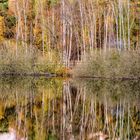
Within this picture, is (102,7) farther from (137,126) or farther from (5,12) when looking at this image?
(137,126)

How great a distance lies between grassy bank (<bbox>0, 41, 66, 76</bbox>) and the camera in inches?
1344

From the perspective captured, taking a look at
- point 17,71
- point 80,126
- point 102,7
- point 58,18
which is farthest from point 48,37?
point 80,126

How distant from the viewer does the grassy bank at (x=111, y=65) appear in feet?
95.7

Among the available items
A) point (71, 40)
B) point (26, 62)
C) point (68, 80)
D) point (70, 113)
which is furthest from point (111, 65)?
point (70, 113)

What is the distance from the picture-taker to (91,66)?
31125 millimetres

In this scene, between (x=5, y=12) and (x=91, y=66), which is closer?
(x=91, y=66)

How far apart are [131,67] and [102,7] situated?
46.0 ft

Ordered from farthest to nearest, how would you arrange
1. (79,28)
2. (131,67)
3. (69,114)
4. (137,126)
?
(79,28)
(131,67)
(69,114)
(137,126)

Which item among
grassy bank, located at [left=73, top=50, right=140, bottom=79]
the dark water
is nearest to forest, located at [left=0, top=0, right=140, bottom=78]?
grassy bank, located at [left=73, top=50, right=140, bottom=79]

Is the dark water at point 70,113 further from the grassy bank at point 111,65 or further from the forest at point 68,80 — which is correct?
the grassy bank at point 111,65

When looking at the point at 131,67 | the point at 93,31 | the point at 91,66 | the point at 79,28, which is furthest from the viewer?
the point at 79,28

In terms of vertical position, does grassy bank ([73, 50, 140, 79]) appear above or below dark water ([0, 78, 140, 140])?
above

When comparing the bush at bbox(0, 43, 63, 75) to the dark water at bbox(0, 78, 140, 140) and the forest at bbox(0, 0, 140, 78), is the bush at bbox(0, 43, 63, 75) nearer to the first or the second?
the forest at bbox(0, 0, 140, 78)

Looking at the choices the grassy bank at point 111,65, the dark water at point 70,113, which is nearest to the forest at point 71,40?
the grassy bank at point 111,65
